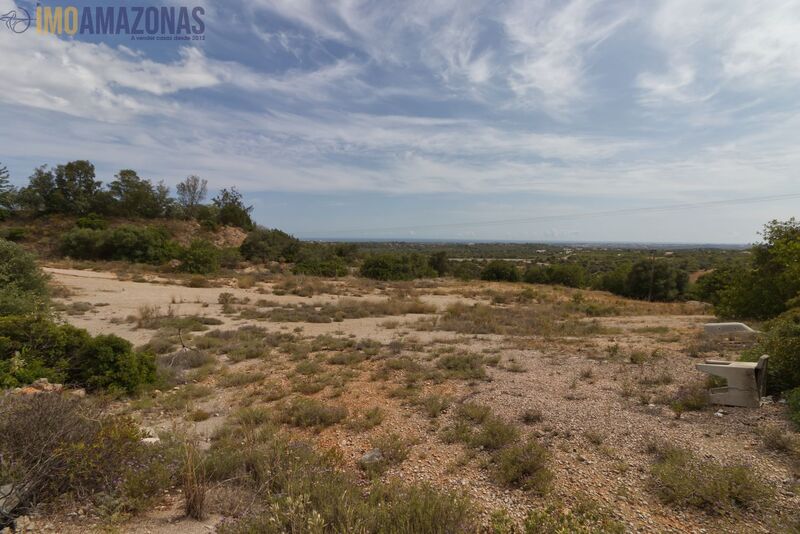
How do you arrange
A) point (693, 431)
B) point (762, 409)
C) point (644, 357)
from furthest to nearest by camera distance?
1. point (644, 357)
2. point (762, 409)
3. point (693, 431)

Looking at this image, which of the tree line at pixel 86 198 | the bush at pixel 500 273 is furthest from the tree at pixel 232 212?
→ the bush at pixel 500 273

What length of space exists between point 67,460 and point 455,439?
13.4 ft

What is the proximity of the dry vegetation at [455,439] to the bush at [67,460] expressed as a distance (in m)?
0.20

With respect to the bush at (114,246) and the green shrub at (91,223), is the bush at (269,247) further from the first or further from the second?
the green shrub at (91,223)

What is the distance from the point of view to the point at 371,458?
14.3 feet

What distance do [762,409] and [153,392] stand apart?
33.0 ft

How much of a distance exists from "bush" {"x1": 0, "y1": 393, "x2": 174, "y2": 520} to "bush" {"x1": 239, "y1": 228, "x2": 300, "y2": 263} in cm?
4011

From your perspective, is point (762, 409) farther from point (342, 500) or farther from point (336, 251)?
point (336, 251)

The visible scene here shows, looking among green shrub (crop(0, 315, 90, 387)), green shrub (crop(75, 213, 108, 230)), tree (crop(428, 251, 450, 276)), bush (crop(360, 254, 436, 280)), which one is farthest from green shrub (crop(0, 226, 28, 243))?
tree (crop(428, 251, 450, 276))

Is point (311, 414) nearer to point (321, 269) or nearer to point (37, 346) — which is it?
point (37, 346)

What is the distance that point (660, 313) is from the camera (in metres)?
20.1

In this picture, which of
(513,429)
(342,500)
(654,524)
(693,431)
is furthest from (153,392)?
(693,431)

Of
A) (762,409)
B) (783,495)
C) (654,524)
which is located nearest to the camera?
(654,524)

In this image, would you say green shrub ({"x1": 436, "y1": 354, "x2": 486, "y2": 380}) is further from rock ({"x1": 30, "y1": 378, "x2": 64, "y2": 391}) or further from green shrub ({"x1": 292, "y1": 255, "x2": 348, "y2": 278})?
green shrub ({"x1": 292, "y1": 255, "x2": 348, "y2": 278})
